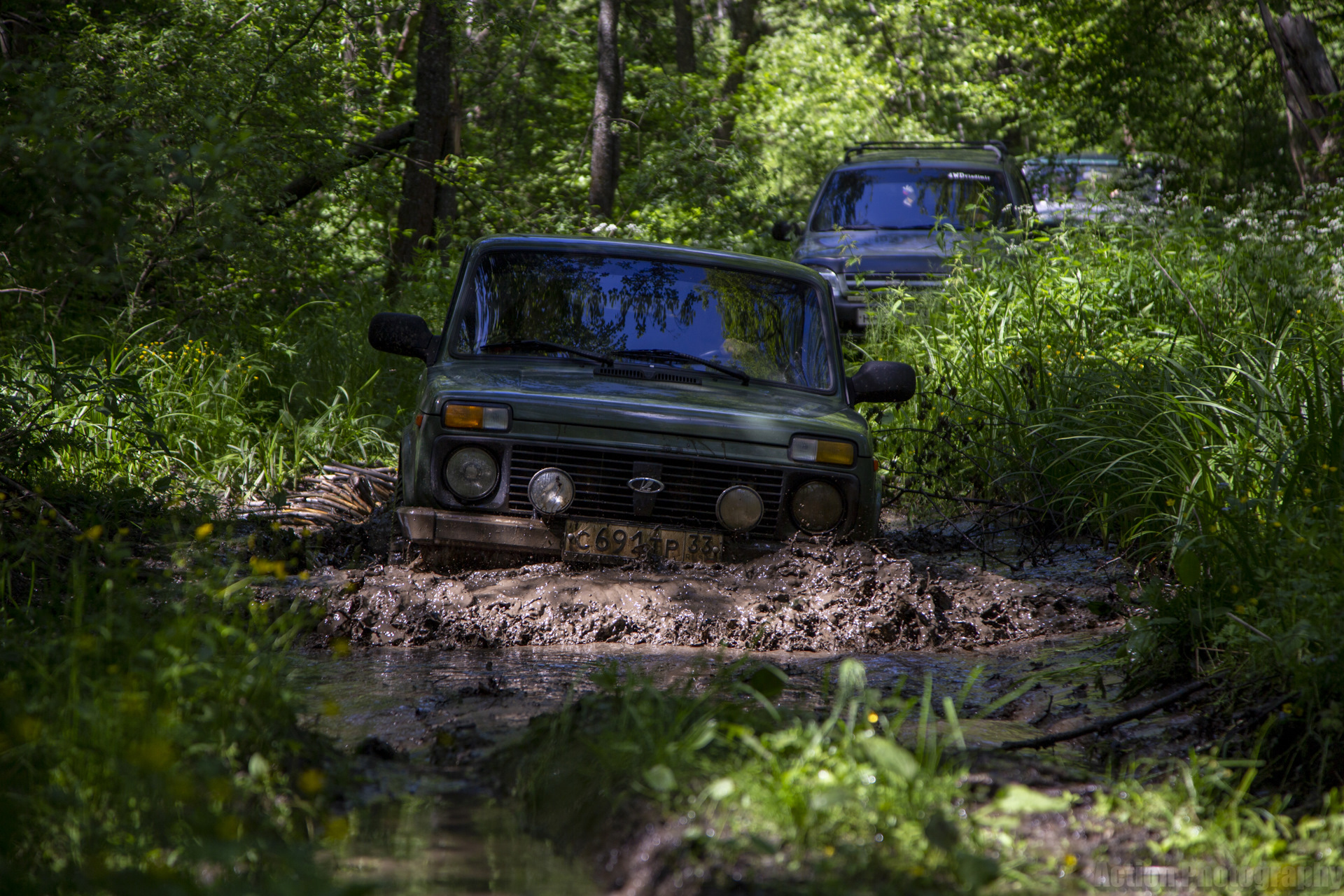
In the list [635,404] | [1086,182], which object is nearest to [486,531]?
[635,404]

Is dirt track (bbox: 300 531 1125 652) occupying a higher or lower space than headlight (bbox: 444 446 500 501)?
lower

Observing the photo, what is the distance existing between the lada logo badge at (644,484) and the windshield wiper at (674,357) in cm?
81

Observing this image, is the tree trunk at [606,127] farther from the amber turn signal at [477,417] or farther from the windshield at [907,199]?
the amber turn signal at [477,417]

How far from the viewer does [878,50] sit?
88.0 ft

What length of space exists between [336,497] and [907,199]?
737 cm

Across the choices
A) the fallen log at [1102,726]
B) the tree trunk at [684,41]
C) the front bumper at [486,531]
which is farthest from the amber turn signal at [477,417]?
the tree trunk at [684,41]

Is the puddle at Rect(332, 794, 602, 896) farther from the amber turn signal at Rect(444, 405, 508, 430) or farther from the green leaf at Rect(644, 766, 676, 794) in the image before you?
the amber turn signal at Rect(444, 405, 508, 430)

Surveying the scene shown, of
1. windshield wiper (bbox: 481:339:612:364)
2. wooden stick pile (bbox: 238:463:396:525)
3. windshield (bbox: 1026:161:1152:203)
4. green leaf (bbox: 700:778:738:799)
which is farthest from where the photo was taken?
windshield (bbox: 1026:161:1152:203)

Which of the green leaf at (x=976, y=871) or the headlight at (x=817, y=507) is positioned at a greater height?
the headlight at (x=817, y=507)

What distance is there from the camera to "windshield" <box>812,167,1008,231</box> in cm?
1237

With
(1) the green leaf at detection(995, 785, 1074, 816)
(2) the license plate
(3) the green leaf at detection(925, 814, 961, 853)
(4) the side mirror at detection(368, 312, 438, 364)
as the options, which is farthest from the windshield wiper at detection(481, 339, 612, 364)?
(3) the green leaf at detection(925, 814, 961, 853)

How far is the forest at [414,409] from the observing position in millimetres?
2572

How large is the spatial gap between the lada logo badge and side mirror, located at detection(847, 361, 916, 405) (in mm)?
1277

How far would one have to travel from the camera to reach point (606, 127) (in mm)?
15789
